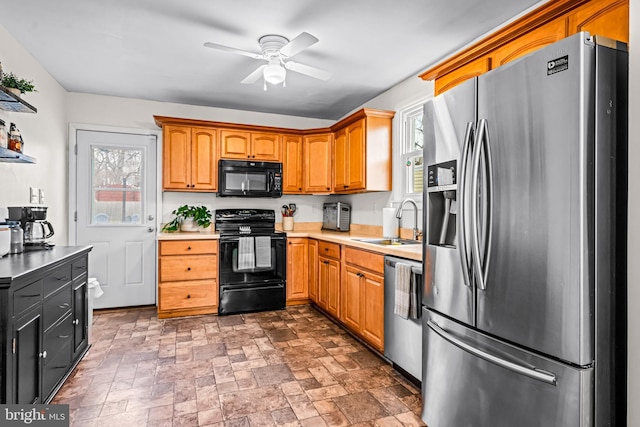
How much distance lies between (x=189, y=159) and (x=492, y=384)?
378cm

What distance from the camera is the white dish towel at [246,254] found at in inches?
165

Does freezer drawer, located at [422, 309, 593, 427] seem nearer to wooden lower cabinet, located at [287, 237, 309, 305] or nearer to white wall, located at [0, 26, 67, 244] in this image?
wooden lower cabinet, located at [287, 237, 309, 305]

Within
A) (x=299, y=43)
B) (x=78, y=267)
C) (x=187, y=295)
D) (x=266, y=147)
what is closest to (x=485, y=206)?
(x=299, y=43)

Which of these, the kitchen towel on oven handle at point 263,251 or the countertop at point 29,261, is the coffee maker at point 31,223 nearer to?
the countertop at point 29,261

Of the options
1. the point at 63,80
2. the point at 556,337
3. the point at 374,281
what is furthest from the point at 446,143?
the point at 63,80

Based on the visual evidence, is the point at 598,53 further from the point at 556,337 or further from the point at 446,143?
the point at 556,337

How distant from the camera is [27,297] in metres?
1.87

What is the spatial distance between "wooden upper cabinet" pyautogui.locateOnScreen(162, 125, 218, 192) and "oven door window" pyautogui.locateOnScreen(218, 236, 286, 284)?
778mm

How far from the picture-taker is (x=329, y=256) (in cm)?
393

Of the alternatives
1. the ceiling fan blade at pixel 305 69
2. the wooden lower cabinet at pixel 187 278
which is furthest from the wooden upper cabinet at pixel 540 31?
the wooden lower cabinet at pixel 187 278

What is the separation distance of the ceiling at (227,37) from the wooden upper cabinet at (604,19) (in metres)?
0.72

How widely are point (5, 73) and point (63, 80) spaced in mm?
1180

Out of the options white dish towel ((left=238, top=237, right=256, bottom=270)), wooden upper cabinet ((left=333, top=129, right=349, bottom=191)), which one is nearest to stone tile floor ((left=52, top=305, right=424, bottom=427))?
white dish towel ((left=238, top=237, right=256, bottom=270))

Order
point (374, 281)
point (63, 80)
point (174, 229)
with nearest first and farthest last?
point (374, 281)
point (63, 80)
point (174, 229)
